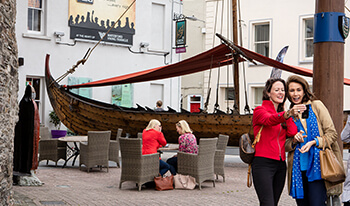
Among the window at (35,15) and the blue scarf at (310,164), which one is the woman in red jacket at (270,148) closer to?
the blue scarf at (310,164)

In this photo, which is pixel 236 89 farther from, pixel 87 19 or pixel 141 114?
pixel 87 19

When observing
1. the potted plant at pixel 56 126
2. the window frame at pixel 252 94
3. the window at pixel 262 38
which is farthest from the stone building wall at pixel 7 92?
the window at pixel 262 38

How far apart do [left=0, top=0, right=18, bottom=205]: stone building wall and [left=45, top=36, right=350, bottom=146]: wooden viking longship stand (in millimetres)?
7586

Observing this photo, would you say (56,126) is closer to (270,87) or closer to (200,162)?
(200,162)

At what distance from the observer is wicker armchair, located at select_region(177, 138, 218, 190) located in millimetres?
9815

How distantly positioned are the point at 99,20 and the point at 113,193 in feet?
43.0

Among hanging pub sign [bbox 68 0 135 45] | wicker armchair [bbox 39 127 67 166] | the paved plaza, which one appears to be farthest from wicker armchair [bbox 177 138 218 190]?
hanging pub sign [bbox 68 0 135 45]

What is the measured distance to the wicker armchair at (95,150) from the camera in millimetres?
Result: 12281

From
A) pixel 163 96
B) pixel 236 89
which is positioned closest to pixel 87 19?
pixel 163 96

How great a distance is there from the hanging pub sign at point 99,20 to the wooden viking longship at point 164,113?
171 inches

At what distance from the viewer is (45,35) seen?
1964 centimetres

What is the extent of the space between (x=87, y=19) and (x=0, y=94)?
15.3m

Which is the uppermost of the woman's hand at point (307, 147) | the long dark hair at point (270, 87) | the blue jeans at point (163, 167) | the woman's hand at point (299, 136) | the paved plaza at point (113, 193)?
the long dark hair at point (270, 87)

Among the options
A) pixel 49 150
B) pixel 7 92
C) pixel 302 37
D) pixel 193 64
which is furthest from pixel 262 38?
pixel 7 92
